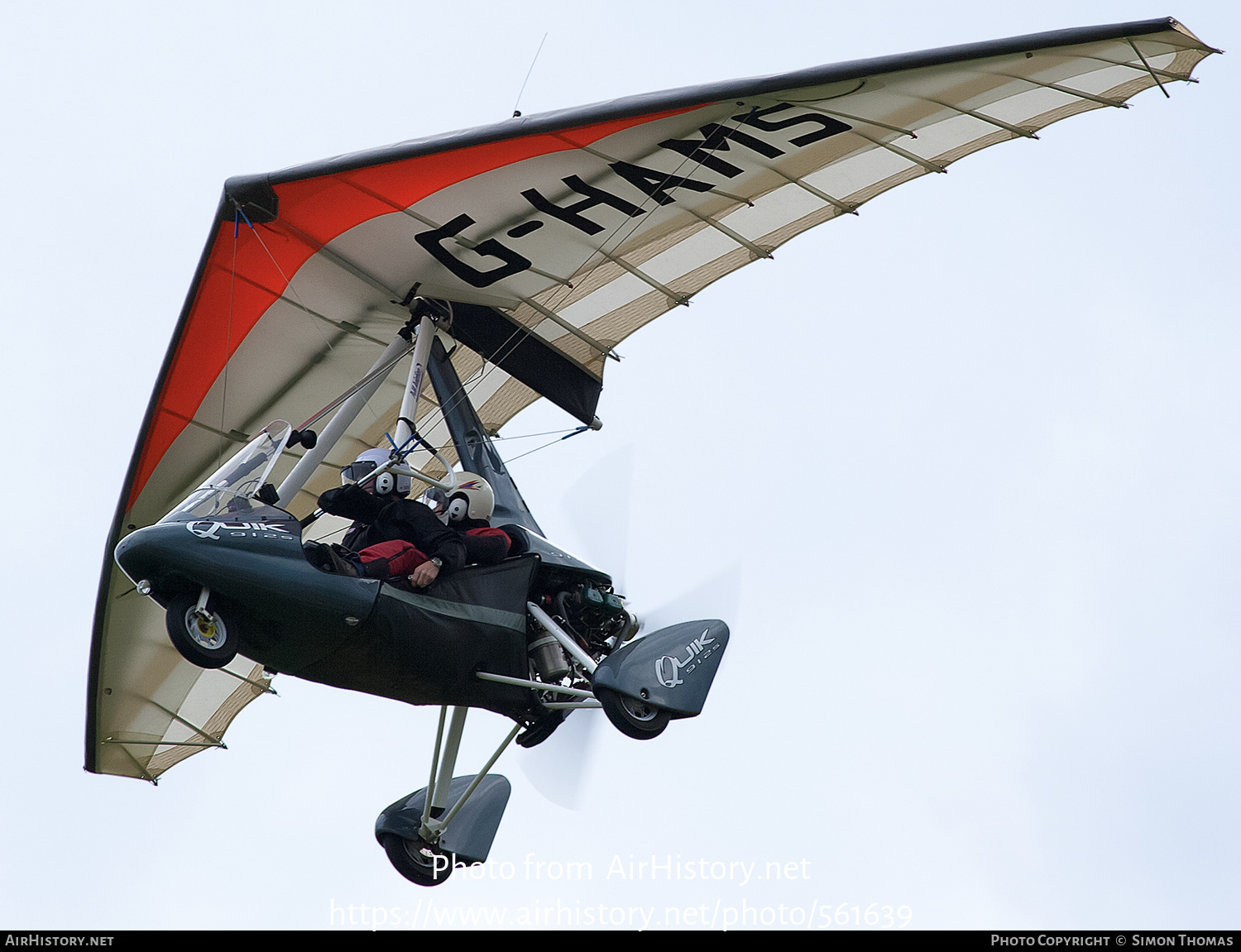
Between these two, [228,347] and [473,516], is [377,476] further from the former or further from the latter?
[228,347]

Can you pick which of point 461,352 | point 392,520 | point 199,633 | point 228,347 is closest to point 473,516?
point 392,520

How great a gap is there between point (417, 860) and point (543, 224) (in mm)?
5553

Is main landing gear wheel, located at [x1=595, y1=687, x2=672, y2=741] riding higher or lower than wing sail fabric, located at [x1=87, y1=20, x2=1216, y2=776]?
lower

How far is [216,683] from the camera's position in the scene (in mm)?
17844

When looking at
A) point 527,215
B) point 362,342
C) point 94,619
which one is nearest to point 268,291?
point 362,342

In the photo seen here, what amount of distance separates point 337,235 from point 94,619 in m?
4.65

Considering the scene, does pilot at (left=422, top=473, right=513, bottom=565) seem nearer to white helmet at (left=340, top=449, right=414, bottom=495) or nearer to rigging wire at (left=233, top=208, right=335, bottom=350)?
white helmet at (left=340, top=449, right=414, bottom=495)

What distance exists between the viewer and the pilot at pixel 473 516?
1264 centimetres

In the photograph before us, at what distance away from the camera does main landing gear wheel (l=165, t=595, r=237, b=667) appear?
11.2 meters

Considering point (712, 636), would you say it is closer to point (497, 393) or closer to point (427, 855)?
point (427, 855)

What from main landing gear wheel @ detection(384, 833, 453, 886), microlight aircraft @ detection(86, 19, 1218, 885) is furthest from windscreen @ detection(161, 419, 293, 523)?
main landing gear wheel @ detection(384, 833, 453, 886)

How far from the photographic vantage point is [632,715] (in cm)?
1223

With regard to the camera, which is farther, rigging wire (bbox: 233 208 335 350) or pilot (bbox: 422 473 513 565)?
rigging wire (bbox: 233 208 335 350)

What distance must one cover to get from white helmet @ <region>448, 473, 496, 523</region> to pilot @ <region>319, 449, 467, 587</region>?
32cm
